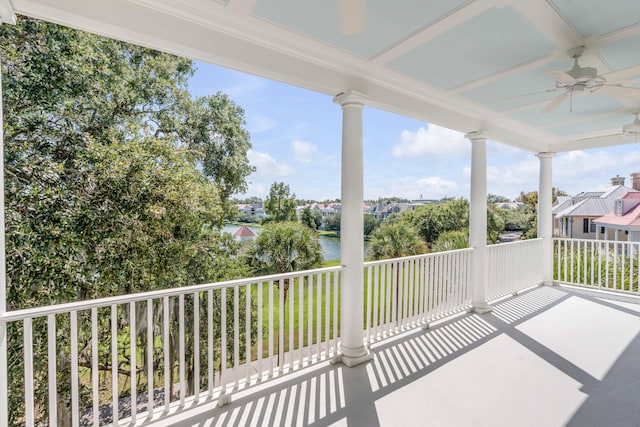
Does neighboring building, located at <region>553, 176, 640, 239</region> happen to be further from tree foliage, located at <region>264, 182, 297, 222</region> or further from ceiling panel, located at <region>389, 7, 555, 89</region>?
ceiling panel, located at <region>389, 7, 555, 89</region>

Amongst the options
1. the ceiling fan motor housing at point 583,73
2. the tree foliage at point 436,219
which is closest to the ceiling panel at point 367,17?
the ceiling fan motor housing at point 583,73

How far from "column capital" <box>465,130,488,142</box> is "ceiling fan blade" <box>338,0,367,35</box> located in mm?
3127

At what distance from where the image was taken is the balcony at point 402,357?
208 cm

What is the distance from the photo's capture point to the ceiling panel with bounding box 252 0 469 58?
196 cm

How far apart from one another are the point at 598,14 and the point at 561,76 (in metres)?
0.51

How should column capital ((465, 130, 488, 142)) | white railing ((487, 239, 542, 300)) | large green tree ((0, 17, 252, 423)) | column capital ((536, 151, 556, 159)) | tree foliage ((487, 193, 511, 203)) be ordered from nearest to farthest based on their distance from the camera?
large green tree ((0, 17, 252, 423)) < column capital ((465, 130, 488, 142)) < white railing ((487, 239, 542, 300)) < column capital ((536, 151, 556, 159)) < tree foliage ((487, 193, 511, 203))

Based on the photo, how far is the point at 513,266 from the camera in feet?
16.5

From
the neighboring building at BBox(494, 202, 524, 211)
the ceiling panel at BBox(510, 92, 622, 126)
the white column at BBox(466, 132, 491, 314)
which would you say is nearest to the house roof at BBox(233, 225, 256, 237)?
the white column at BBox(466, 132, 491, 314)

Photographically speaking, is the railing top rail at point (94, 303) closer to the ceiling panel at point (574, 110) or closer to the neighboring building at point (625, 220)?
the ceiling panel at point (574, 110)

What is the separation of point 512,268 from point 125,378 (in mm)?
8268

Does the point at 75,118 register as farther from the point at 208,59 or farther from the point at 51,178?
the point at 208,59

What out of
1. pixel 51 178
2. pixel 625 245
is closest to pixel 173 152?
pixel 51 178

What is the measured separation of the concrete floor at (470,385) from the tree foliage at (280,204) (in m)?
7.93

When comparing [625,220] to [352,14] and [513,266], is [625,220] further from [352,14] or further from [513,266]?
[352,14]
